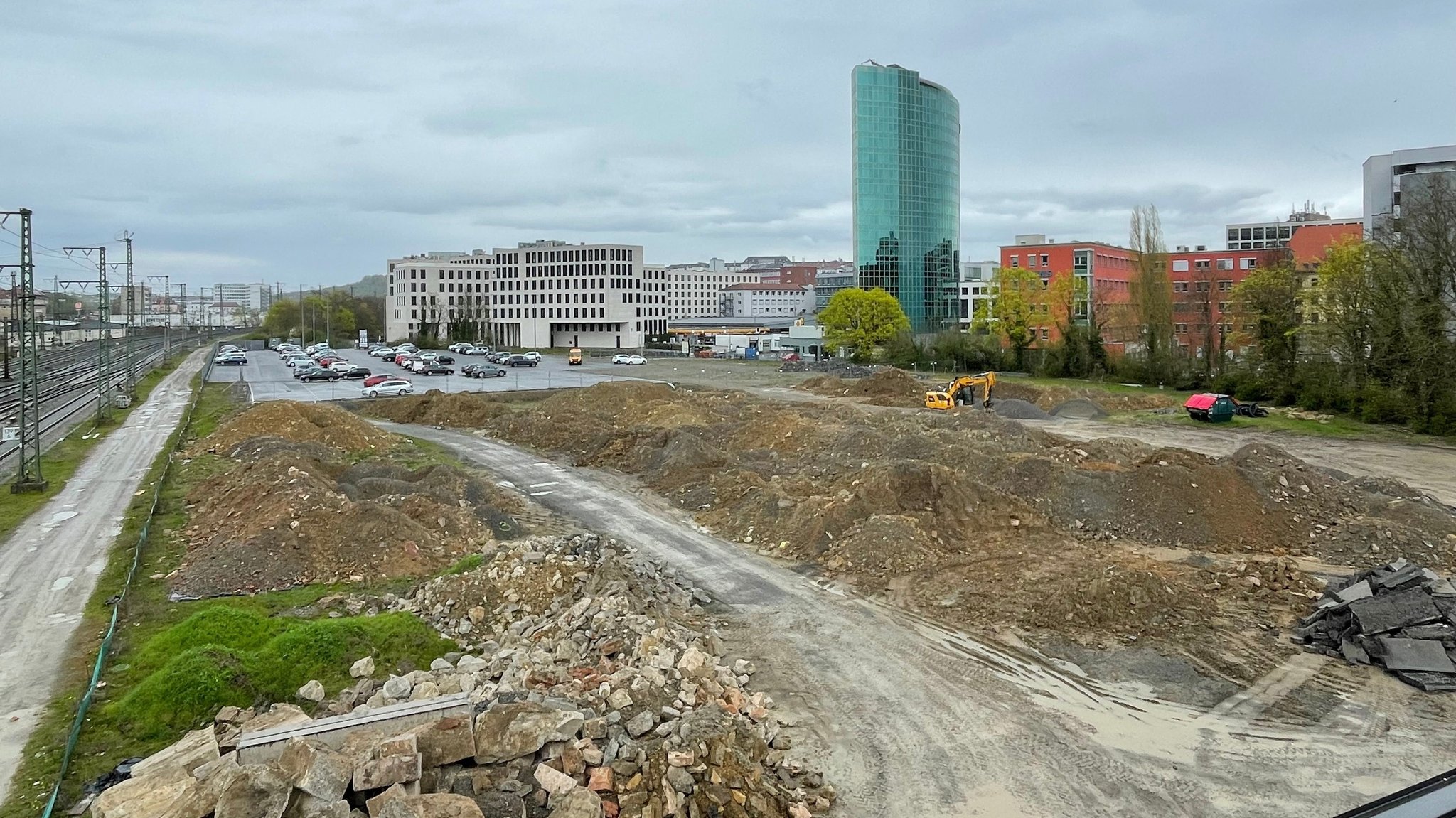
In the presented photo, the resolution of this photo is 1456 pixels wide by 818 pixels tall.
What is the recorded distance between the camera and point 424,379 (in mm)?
75938

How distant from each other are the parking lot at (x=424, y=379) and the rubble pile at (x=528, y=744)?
4650 centimetres

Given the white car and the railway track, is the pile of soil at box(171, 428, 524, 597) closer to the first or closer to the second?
the railway track

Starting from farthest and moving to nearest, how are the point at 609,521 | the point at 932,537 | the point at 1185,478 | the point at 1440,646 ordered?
the point at 609,521 → the point at 1185,478 → the point at 932,537 → the point at 1440,646

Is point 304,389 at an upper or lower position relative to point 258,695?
upper

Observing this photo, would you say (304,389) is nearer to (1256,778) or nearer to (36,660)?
(36,660)

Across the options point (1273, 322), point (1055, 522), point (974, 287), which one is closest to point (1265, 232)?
point (974, 287)

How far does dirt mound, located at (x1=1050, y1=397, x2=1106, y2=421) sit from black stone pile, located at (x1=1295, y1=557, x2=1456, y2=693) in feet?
115

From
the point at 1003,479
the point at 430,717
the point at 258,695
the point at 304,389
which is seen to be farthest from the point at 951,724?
the point at 304,389

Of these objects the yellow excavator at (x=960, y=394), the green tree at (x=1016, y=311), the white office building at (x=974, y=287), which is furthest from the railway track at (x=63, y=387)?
the white office building at (x=974, y=287)

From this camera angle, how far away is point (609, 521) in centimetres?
2642

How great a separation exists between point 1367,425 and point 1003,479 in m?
30.1

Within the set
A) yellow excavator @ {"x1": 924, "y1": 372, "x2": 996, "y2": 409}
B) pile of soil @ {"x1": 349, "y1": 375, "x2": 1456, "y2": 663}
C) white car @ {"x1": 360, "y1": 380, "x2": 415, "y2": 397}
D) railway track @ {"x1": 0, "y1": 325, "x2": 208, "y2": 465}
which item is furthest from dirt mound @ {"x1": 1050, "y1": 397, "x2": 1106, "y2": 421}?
railway track @ {"x1": 0, "y1": 325, "x2": 208, "y2": 465}

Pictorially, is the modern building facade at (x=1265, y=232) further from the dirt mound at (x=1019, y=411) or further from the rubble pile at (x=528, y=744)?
the rubble pile at (x=528, y=744)

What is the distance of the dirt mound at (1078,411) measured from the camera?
171 feet
